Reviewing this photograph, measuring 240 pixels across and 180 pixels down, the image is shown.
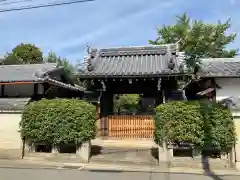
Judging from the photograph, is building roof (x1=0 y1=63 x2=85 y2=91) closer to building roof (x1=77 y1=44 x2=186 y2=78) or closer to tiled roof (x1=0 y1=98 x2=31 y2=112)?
tiled roof (x1=0 y1=98 x2=31 y2=112)

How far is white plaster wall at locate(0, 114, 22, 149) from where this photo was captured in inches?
442

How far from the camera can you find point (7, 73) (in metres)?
14.7

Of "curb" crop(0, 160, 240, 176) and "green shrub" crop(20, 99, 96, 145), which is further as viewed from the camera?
"green shrub" crop(20, 99, 96, 145)

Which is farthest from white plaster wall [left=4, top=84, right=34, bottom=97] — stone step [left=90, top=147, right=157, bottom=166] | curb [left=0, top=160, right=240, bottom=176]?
stone step [left=90, top=147, right=157, bottom=166]

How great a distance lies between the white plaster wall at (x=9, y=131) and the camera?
11.2m

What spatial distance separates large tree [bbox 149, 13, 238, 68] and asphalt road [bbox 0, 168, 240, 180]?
744 inches

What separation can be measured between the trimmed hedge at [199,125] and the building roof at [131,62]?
3.45m

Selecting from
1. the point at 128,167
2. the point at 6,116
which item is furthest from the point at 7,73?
the point at 128,167

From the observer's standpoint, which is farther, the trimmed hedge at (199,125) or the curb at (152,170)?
the trimmed hedge at (199,125)

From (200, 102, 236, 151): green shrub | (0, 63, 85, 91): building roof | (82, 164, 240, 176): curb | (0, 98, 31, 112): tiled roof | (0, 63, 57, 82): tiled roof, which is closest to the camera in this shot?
(82, 164, 240, 176): curb

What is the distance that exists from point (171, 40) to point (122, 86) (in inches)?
570

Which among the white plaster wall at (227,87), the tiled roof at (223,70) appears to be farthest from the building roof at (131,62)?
the white plaster wall at (227,87)

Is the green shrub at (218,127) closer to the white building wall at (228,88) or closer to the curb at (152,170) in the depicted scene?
the curb at (152,170)

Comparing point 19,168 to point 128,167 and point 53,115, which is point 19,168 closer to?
point 53,115
